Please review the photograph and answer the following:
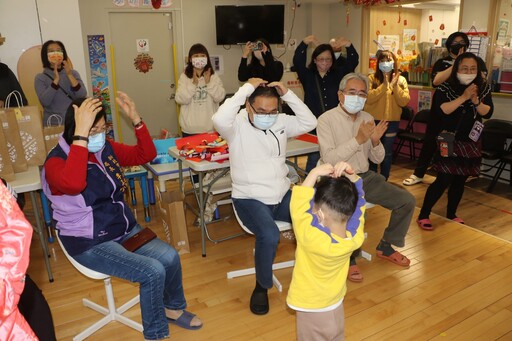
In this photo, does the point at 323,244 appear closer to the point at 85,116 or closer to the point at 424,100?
the point at 85,116

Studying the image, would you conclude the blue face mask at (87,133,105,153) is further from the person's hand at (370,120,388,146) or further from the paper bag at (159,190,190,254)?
the person's hand at (370,120,388,146)

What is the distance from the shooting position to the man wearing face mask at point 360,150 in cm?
290

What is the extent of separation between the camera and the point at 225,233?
3695 mm

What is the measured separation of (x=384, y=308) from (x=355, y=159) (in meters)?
0.99

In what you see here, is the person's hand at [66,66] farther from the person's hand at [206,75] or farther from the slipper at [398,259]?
the slipper at [398,259]

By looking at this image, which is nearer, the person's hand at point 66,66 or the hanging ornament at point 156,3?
the person's hand at point 66,66

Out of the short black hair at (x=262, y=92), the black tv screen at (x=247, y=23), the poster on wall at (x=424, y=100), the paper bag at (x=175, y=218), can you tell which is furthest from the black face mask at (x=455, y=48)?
the paper bag at (x=175, y=218)

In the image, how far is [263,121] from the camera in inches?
103

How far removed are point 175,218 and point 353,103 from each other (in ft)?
4.96

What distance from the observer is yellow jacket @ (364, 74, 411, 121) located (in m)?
4.32

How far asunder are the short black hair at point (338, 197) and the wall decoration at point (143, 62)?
5.10m

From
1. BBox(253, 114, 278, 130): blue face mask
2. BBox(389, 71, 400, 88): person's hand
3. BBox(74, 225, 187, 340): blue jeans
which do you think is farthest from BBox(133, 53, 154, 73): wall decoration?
BBox(74, 225, 187, 340): blue jeans

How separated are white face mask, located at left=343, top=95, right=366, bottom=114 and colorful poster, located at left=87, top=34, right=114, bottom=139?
3.83 m

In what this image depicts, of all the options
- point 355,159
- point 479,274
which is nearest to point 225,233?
point 355,159
